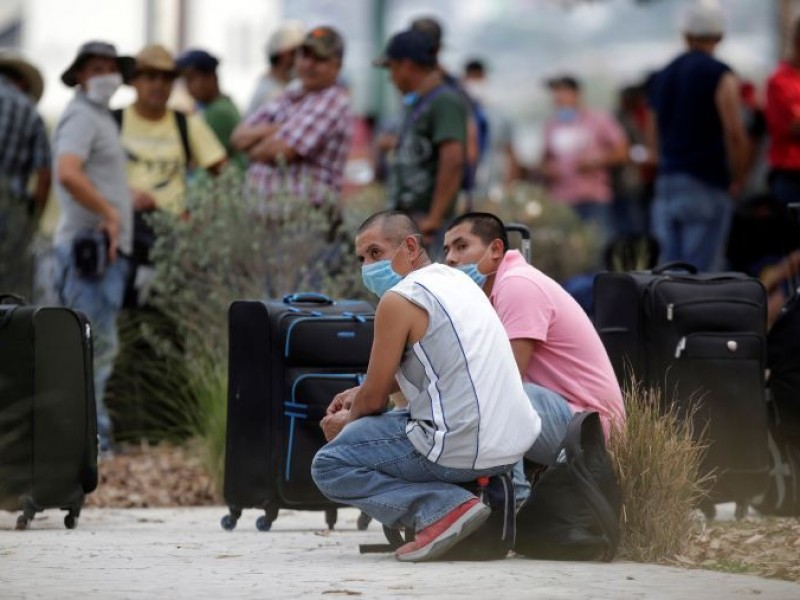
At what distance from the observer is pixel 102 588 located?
5.93 m

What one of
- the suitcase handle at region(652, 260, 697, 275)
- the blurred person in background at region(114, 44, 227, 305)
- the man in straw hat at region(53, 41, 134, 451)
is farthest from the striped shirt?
the blurred person in background at region(114, 44, 227, 305)

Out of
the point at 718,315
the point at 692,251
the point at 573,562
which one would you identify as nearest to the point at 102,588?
the point at 573,562

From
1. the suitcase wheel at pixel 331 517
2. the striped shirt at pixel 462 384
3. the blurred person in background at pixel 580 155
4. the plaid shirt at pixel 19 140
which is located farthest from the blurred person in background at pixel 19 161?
the blurred person in background at pixel 580 155

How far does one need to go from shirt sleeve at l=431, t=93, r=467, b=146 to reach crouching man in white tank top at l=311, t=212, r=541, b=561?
3711 mm

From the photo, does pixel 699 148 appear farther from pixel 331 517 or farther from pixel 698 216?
pixel 331 517

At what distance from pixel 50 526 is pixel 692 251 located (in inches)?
186

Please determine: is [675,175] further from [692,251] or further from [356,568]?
[356,568]

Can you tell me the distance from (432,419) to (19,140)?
19.1ft

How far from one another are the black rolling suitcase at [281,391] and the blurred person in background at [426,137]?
8.60 ft

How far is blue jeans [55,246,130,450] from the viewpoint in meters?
10.2

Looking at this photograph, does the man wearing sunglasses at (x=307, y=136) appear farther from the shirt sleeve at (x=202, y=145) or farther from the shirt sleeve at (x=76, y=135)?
the shirt sleeve at (x=76, y=135)

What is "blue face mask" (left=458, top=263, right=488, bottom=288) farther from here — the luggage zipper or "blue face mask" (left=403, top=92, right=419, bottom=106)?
"blue face mask" (left=403, top=92, right=419, bottom=106)

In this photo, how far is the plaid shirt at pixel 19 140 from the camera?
11883 millimetres

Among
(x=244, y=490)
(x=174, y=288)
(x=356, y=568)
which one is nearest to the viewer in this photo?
(x=356, y=568)
